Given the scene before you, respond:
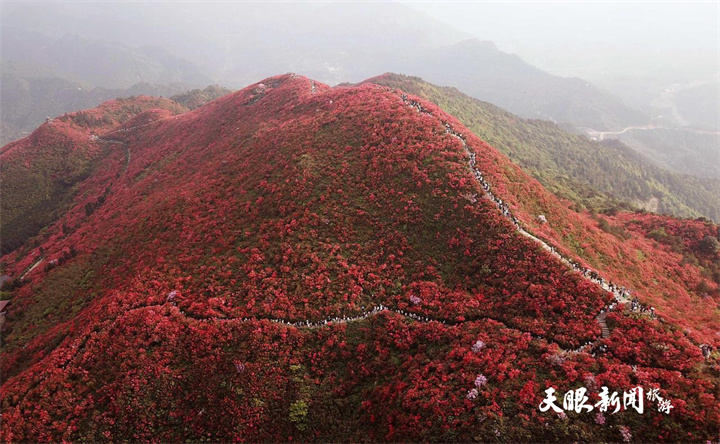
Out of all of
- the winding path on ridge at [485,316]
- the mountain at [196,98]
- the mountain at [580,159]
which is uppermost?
the mountain at [196,98]

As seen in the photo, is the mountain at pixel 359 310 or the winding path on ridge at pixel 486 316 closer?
the mountain at pixel 359 310

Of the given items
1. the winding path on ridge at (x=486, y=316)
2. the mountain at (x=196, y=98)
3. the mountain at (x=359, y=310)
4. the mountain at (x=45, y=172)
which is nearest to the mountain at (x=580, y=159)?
the mountain at (x=359, y=310)

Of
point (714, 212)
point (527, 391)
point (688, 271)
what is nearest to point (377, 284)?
point (527, 391)

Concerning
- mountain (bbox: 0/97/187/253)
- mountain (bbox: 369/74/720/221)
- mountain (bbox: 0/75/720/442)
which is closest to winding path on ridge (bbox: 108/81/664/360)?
mountain (bbox: 0/75/720/442)

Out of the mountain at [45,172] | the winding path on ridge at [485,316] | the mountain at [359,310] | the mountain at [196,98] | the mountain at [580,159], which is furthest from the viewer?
the mountain at [196,98]

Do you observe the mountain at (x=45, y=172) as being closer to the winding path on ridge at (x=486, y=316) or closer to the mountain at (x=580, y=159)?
the winding path on ridge at (x=486, y=316)

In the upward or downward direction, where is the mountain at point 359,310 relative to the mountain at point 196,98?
downward

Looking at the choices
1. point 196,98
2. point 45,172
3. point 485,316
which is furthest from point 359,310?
point 196,98
